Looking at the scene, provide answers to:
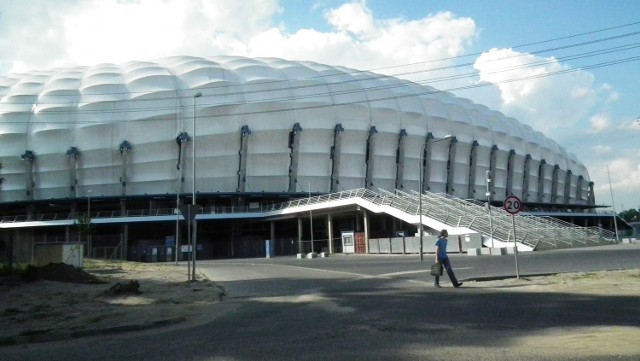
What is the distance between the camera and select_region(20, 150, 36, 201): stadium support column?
66.0 m

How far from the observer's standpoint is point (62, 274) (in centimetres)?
1988

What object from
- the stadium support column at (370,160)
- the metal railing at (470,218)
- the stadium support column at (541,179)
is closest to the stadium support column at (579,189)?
the stadium support column at (541,179)

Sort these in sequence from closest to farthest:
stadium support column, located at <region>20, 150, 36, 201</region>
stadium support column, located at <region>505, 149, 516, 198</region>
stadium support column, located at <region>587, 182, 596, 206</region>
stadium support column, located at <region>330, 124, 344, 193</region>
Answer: stadium support column, located at <region>20, 150, 36, 201</region> < stadium support column, located at <region>330, 124, 344, 193</region> < stadium support column, located at <region>505, 149, 516, 198</region> < stadium support column, located at <region>587, 182, 596, 206</region>

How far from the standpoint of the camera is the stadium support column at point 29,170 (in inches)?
2598

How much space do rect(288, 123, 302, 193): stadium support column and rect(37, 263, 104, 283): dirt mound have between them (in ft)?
162

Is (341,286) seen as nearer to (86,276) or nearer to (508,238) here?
(86,276)

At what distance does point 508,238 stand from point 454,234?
4.06 m

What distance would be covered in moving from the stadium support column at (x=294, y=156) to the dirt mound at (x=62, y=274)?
4946cm

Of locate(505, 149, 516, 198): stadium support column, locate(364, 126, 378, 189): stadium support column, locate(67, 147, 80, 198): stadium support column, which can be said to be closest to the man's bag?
locate(364, 126, 378, 189): stadium support column

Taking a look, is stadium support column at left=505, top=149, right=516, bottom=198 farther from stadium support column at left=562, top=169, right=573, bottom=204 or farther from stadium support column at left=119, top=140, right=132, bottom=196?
stadium support column at left=119, top=140, right=132, bottom=196

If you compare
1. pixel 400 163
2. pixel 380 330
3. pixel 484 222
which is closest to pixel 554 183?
pixel 400 163

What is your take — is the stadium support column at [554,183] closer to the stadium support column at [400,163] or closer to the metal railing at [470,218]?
the stadium support column at [400,163]

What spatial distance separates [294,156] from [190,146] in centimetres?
1360

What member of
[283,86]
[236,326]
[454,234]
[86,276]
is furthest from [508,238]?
[283,86]
